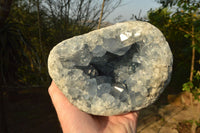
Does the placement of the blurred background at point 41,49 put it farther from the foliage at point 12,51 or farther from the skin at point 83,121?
the skin at point 83,121

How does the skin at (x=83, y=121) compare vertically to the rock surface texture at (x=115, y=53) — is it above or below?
below

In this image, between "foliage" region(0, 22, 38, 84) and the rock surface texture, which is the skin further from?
"foliage" region(0, 22, 38, 84)

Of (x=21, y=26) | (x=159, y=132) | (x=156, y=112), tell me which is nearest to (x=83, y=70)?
(x=21, y=26)

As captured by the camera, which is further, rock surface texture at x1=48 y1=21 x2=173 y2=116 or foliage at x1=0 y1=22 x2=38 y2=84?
foliage at x1=0 y1=22 x2=38 y2=84

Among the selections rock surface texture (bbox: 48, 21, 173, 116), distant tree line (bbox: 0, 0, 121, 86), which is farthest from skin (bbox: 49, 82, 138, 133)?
distant tree line (bbox: 0, 0, 121, 86)

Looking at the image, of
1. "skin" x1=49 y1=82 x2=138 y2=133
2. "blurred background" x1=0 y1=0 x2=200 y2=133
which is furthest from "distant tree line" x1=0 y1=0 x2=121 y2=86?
"skin" x1=49 y1=82 x2=138 y2=133

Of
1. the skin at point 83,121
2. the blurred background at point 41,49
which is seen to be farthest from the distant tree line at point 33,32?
the skin at point 83,121

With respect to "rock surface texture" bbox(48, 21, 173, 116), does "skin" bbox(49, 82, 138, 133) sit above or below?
below
